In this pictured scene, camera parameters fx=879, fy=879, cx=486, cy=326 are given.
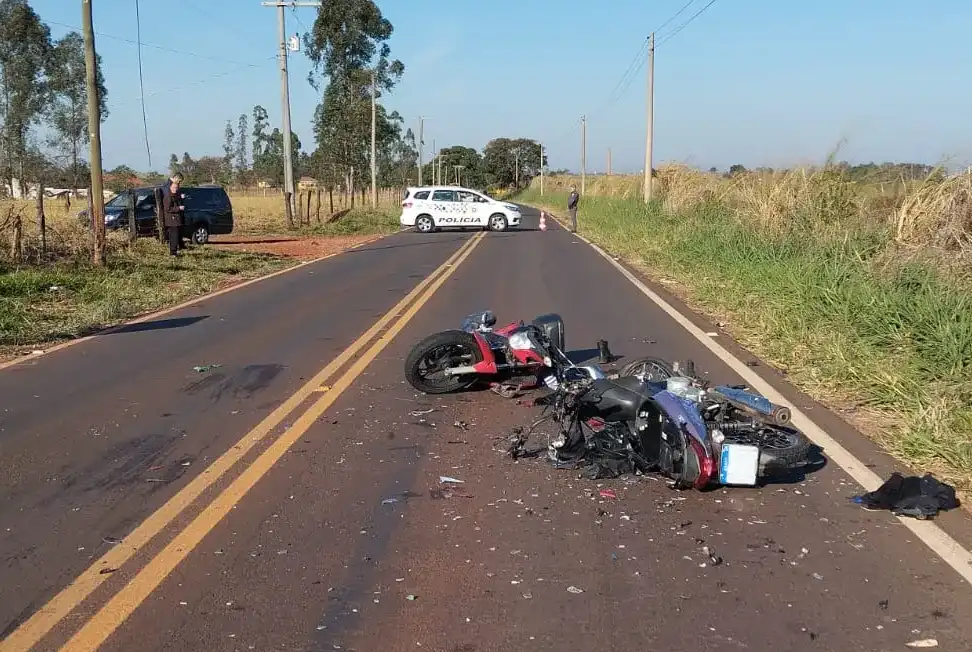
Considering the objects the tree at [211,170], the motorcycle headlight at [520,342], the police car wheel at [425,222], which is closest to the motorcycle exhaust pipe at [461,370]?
the motorcycle headlight at [520,342]

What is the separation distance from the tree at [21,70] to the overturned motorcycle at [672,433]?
36327mm

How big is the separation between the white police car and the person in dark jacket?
16.3 meters

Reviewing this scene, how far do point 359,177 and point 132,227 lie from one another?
1811 inches

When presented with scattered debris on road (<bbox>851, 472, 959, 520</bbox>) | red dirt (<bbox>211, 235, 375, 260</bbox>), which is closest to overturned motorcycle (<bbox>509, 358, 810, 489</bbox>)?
scattered debris on road (<bbox>851, 472, 959, 520</bbox>)

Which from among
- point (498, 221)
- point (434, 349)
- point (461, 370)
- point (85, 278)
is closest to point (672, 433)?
point (461, 370)

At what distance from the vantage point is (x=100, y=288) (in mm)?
13781

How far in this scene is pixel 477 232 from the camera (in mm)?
34312

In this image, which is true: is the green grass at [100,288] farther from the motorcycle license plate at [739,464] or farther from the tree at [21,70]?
the tree at [21,70]

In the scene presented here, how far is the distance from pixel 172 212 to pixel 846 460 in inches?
628

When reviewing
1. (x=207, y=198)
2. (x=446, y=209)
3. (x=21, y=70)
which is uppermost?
(x=21, y=70)

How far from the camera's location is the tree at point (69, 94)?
126 feet

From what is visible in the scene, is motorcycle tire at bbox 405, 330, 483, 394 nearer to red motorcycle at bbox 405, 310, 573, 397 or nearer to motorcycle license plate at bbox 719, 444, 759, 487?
red motorcycle at bbox 405, 310, 573, 397

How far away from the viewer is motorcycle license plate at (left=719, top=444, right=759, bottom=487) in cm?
476

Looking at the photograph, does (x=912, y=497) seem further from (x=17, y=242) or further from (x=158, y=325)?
(x=17, y=242)
